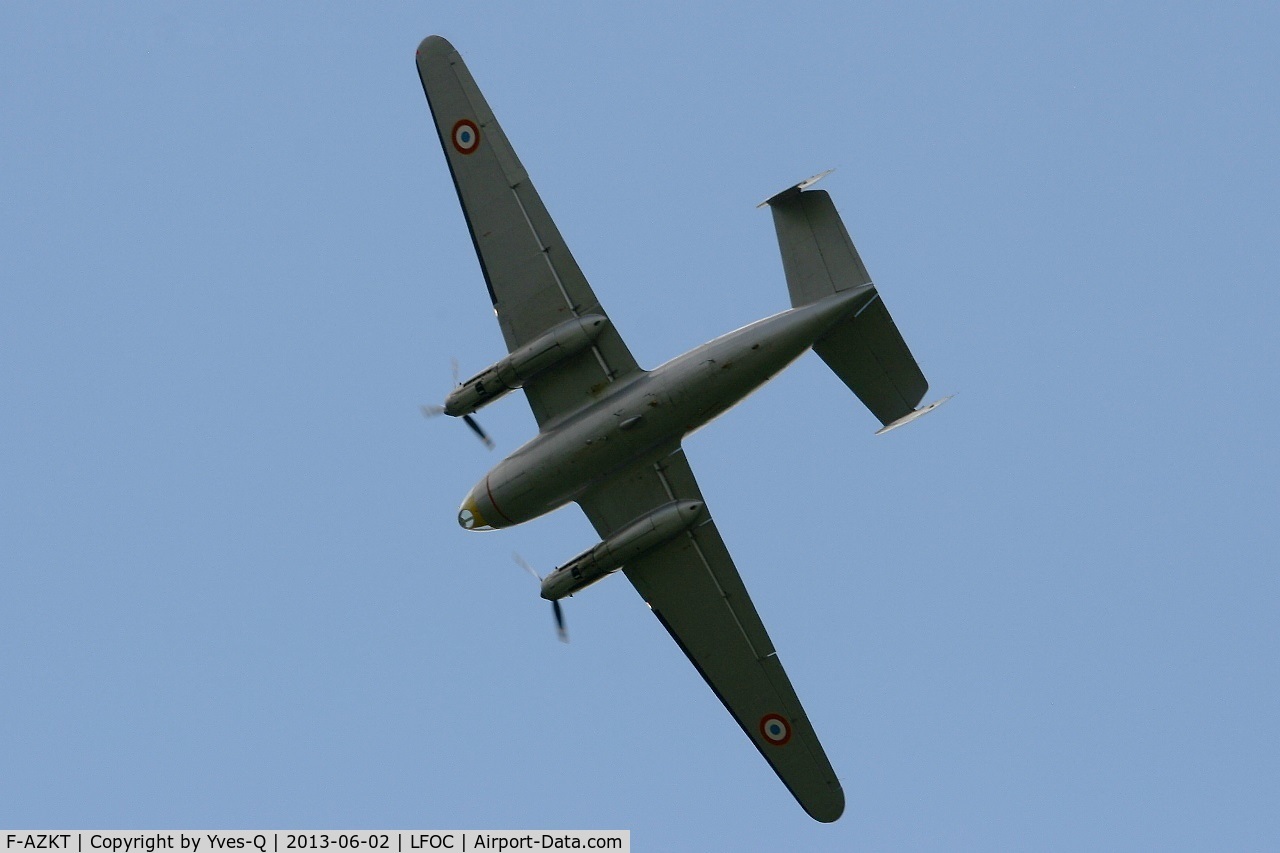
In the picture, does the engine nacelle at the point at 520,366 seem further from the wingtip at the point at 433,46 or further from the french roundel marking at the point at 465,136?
the wingtip at the point at 433,46

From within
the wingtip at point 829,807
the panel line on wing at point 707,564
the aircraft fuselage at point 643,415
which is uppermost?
the aircraft fuselage at point 643,415

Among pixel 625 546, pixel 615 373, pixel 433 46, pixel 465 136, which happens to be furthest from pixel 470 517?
pixel 433 46

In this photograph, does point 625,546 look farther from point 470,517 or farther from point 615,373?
point 615,373

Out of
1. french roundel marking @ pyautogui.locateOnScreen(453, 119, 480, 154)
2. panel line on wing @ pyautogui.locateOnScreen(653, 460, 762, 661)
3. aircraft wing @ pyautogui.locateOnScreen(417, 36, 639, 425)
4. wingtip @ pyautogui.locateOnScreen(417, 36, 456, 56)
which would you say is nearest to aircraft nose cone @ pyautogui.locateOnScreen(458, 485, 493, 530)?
aircraft wing @ pyautogui.locateOnScreen(417, 36, 639, 425)

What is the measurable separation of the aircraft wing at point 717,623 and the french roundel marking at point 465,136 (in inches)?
339

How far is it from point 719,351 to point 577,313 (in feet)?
12.0

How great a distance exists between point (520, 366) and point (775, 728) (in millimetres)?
11358

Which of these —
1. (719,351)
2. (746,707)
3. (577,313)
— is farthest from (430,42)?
(746,707)

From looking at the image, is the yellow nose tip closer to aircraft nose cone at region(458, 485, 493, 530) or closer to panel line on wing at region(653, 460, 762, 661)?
aircraft nose cone at region(458, 485, 493, 530)

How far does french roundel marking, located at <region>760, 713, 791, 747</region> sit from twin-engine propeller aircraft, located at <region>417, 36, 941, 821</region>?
2.68 m

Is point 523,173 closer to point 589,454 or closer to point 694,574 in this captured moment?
point 589,454

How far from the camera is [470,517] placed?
3747 centimetres

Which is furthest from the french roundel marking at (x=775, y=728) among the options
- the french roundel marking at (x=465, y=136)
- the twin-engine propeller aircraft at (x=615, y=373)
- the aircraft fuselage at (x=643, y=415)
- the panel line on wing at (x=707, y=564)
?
the french roundel marking at (x=465, y=136)

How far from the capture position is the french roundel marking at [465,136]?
36.6 meters
